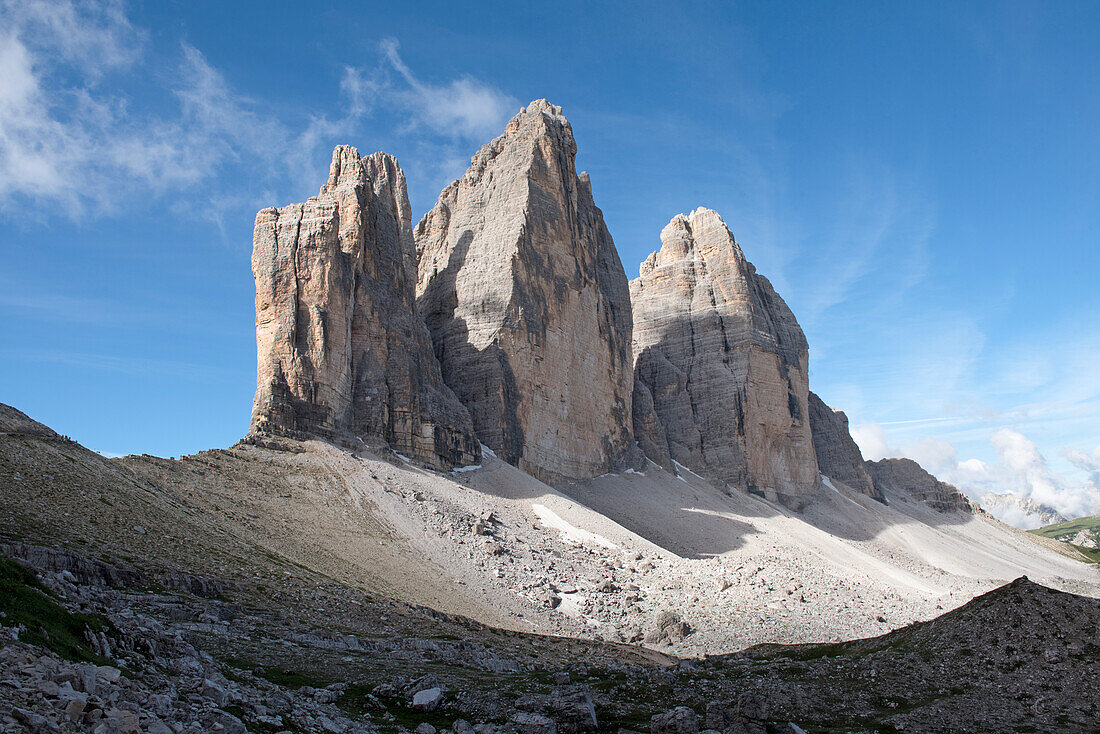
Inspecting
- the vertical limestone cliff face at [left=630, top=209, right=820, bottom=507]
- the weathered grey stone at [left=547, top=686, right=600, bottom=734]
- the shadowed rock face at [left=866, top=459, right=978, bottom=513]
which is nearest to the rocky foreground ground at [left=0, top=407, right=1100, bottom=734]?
the weathered grey stone at [left=547, top=686, right=600, bottom=734]

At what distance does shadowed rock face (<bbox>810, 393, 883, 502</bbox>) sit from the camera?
397 feet

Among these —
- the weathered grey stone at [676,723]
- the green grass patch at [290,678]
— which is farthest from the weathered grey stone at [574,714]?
the green grass patch at [290,678]

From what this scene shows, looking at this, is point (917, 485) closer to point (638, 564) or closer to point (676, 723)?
point (638, 564)

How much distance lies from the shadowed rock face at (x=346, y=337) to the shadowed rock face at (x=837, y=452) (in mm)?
75313

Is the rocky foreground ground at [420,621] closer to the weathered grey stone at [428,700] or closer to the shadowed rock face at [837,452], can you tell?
the weathered grey stone at [428,700]

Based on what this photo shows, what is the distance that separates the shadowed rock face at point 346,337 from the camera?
182 ft

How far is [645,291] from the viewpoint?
117 meters

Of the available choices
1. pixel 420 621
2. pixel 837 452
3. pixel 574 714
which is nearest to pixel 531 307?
pixel 420 621

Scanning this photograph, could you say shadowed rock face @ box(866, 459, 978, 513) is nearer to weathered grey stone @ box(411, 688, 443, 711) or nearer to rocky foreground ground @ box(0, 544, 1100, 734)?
rocky foreground ground @ box(0, 544, 1100, 734)

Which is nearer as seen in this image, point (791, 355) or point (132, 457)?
point (132, 457)

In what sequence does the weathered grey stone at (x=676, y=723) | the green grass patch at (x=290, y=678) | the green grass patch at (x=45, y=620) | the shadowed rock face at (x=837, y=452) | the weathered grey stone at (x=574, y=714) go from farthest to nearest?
1. the shadowed rock face at (x=837, y=452)
2. the green grass patch at (x=290, y=678)
3. the weathered grey stone at (x=574, y=714)
4. the weathered grey stone at (x=676, y=723)
5. the green grass patch at (x=45, y=620)

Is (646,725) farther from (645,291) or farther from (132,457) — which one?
(645,291)

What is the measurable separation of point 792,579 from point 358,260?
130 feet

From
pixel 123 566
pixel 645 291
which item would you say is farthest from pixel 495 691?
pixel 645 291
